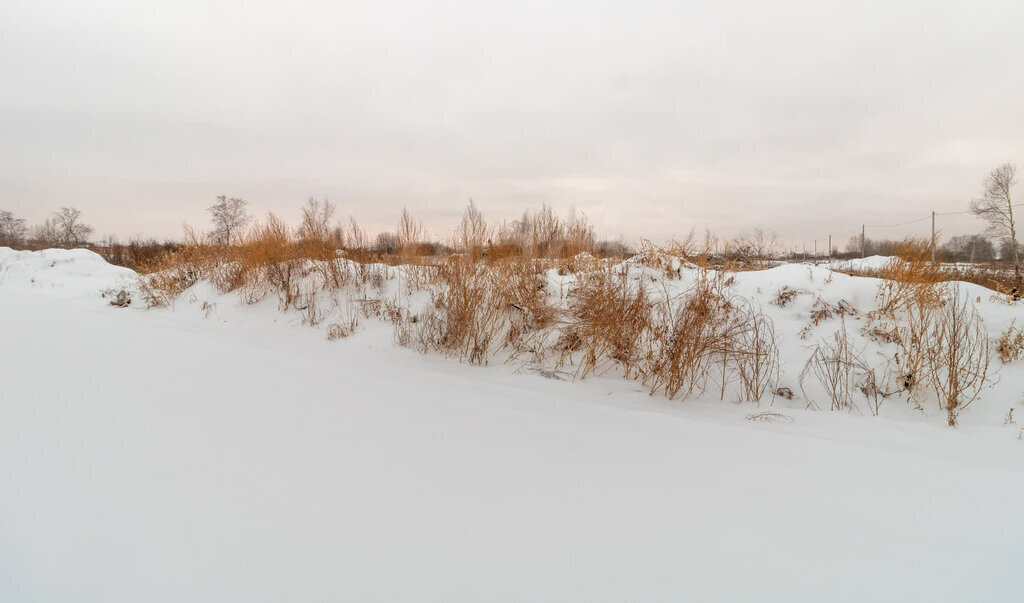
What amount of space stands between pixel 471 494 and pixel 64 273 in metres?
16.7

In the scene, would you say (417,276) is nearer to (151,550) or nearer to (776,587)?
(151,550)

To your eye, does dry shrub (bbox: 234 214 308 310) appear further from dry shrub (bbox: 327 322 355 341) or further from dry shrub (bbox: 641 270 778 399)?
dry shrub (bbox: 641 270 778 399)

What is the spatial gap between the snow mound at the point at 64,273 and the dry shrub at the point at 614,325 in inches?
441

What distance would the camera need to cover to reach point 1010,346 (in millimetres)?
3881

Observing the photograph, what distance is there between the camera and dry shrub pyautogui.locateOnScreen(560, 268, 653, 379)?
439 cm

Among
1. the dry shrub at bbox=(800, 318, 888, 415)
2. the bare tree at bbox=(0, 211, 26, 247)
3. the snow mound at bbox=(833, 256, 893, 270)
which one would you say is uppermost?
the bare tree at bbox=(0, 211, 26, 247)

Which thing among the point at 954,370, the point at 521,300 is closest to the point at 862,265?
the point at 954,370

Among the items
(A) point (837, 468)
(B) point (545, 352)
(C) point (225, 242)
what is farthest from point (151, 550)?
(C) point (225, 242)

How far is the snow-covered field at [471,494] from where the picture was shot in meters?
1.40

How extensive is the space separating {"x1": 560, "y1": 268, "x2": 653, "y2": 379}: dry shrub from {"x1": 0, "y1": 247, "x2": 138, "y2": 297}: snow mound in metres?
11.2

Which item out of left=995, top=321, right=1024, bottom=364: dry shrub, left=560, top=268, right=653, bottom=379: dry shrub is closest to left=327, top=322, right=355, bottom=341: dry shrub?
left=560, top=268, right=653, bottom=379: dry shrub

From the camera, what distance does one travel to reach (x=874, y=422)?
3324mm

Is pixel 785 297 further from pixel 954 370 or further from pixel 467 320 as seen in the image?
pixel 467 320

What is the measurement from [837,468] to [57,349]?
697cm
